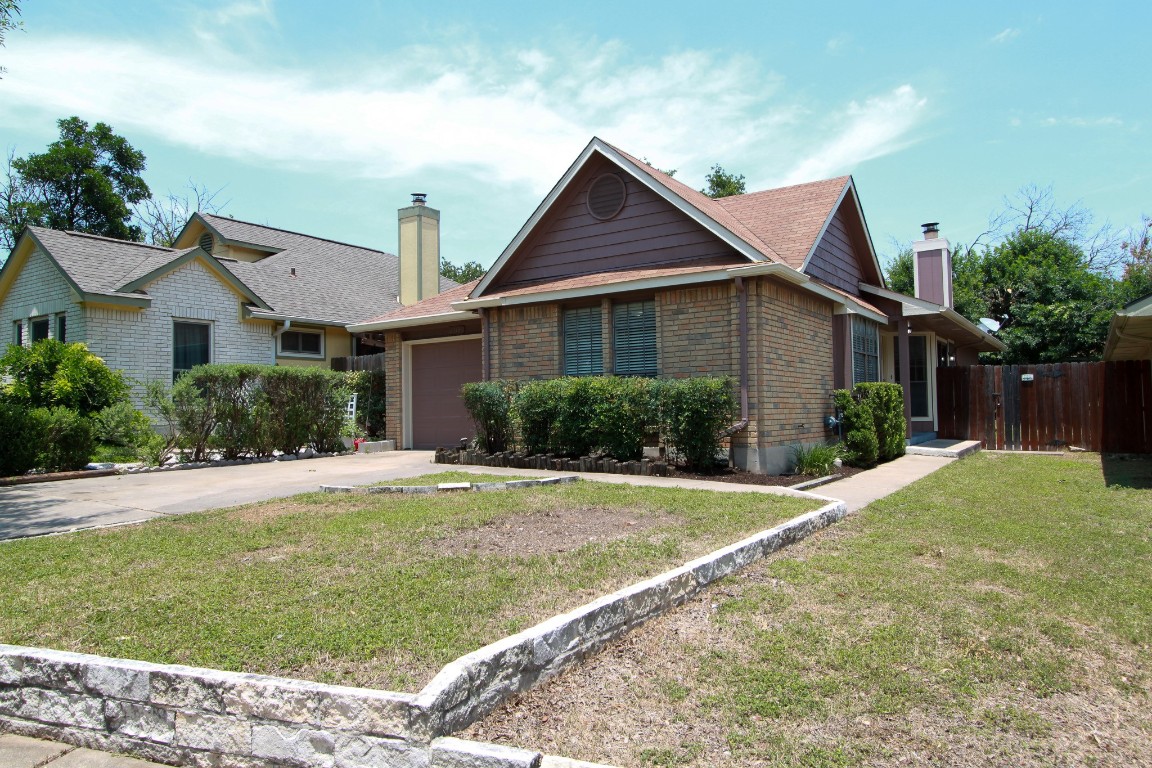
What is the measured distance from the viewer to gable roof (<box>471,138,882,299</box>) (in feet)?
41.0

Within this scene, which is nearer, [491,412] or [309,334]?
[491,412]

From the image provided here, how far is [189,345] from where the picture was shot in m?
18.4

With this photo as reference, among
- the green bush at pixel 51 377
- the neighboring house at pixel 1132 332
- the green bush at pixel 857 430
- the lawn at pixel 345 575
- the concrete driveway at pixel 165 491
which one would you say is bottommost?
the lawn at pixel 345 575

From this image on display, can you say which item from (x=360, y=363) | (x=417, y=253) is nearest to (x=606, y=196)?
(x=360, y=363)

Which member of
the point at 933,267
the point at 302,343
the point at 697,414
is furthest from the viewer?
the point at 302,343

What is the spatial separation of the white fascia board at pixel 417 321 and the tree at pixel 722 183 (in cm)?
2034

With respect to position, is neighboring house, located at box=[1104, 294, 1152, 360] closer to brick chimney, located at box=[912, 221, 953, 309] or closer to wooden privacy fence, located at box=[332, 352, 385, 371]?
brick chimney, located at box=[912, 221, 953, 309]

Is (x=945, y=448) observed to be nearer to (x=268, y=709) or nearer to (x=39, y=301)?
(x=268, y=709)

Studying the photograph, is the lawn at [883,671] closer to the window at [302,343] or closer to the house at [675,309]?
the house at [675,309]

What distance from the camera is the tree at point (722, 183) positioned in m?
33.1

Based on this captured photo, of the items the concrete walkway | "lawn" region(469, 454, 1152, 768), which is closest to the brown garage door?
the concrete walkway

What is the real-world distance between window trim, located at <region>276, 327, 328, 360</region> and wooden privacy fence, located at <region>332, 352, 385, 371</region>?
0.67 meters

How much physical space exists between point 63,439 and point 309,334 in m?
10.0

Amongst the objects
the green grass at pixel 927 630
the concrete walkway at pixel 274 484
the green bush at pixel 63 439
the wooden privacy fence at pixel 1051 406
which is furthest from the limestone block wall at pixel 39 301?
the wooden privacy fence at pixel 1051 406
